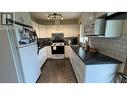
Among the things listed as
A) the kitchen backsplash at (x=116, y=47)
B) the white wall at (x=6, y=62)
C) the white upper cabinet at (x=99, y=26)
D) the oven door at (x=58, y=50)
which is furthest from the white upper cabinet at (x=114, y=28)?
the oven door at (x=58, y=50)

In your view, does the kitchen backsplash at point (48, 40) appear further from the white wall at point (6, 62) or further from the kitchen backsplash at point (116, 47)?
the white wall at point (6, 62)

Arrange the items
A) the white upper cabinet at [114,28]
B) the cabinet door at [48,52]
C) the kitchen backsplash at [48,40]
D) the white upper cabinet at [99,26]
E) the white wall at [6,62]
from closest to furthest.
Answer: the white wall at [6,62], the white upper cabinet at [114,28], the white upper cabinet at [99,26], the cabinet door at [48,52], the kitchen backsplash at [48,40]

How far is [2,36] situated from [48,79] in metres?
1.58

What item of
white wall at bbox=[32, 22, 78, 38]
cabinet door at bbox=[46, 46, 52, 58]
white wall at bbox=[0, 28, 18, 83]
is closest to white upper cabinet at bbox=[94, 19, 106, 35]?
white wall at bbox=[0, 28, 18, 83]

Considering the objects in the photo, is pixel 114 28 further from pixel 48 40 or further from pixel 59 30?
pixel 48 40

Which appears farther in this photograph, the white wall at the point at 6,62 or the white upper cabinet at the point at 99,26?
the white upper cabinet at the point at 99,26

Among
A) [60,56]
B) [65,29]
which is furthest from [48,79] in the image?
[65,29]

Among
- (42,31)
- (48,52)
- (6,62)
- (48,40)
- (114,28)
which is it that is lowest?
(48,52)

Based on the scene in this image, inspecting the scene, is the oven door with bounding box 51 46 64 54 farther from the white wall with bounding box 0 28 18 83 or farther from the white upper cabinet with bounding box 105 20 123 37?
the white upper cabinet with bounding box 105 20 123 37

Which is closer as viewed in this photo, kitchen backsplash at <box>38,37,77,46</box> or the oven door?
the oven door

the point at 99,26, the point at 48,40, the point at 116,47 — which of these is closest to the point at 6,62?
the point at 99,26
